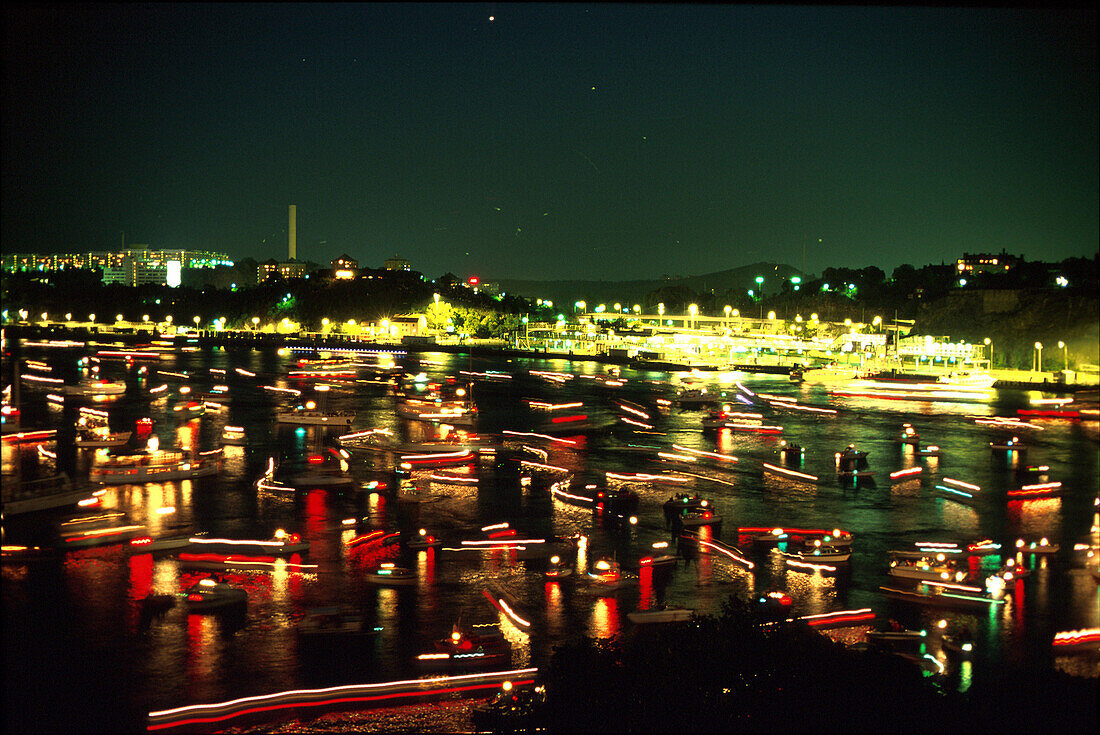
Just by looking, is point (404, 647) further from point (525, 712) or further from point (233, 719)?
point (525, 712)

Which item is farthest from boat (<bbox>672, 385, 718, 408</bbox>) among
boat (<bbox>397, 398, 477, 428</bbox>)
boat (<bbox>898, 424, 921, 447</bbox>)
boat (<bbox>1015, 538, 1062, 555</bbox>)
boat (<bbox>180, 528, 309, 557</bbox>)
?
boat (<bbox>180, 528, 309, 557</bbox>)

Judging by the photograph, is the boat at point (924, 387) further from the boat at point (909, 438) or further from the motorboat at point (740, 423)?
the boat at point (909, 438)

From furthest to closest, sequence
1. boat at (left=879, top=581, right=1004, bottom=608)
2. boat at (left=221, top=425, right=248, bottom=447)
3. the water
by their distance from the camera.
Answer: boat at (left=221, top=425, right=248, bottom=447) < boat at (left=879, top=581, right=1004, bottom=608) < the water

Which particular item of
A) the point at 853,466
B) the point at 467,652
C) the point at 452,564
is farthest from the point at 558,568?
the point at 853,466

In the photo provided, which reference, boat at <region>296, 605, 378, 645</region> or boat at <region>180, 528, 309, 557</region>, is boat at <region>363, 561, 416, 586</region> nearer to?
boat at <region>296, 605, 378, 645</region>

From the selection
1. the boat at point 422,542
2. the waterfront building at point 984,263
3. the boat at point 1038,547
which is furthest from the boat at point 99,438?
the waterfront building at point 984,263

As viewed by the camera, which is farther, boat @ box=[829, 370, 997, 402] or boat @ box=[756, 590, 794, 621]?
boat @ box=[829, 370, 997, 402]
